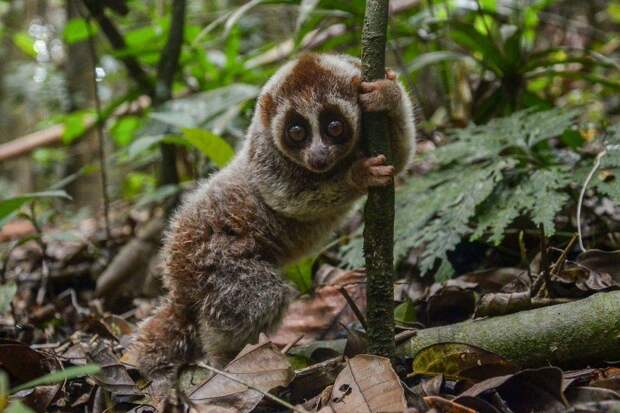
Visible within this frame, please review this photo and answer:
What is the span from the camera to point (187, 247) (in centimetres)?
387

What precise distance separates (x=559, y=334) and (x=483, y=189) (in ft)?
4.81

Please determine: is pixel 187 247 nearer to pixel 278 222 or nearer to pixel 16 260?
pixel 278 222

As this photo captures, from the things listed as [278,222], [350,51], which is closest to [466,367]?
[278,222]

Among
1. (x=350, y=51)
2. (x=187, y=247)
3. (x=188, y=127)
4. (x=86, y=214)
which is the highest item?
(x=350, y=51)

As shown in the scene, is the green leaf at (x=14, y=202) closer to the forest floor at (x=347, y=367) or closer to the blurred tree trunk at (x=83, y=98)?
the forest floor at (x=347, y=367)

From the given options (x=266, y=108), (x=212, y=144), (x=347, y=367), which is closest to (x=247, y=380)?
(x=347, y=367)

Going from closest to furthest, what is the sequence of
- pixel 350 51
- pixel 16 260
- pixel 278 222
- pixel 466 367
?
pixel 466 367
pixel 278 222
pixel 350 51
pixel 16 260

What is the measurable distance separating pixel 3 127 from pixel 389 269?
17855mm

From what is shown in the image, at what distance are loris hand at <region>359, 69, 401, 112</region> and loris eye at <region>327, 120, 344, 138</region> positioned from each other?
465mm

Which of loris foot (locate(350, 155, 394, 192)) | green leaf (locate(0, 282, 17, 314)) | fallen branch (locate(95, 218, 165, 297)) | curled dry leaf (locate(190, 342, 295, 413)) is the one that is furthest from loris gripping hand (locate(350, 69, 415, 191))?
fallen branch (locate(95, 218, 165, 297))

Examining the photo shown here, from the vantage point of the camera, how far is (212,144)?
5.18m

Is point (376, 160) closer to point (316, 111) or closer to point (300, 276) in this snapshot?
point (316, 111)

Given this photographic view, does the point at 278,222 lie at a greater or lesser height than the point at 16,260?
greater

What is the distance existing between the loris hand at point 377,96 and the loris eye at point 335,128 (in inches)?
18.3
